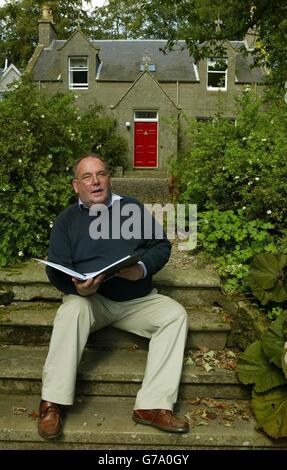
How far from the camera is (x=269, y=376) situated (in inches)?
114

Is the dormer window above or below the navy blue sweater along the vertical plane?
above

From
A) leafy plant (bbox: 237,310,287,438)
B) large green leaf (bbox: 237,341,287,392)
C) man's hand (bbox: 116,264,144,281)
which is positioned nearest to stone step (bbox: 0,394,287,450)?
leafy plant (bbox: 237,310,287,438)

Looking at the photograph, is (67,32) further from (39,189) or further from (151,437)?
(151,437)

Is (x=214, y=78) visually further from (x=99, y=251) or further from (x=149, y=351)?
(x=149, y=351)

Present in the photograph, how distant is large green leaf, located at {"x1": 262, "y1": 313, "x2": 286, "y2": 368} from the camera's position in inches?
112

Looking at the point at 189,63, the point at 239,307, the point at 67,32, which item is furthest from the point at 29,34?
the point at 239,307

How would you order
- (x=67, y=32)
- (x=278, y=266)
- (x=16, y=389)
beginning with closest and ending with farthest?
(x=16, y=389), (x=278, y=266), (x=67, y=32)

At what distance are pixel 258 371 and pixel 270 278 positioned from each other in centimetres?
74

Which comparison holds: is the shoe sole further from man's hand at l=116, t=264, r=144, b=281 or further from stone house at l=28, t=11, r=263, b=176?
stone house at l=28, t=11, r=263, b=176

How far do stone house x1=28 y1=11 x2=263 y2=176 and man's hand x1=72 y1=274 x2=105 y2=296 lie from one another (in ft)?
55.7

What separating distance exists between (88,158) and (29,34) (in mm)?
30411

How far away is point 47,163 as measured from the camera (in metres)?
4.59

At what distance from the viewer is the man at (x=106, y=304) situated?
276 cm

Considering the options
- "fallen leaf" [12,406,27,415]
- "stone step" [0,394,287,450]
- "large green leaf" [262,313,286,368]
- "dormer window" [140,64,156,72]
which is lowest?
"stone step" [0,394,287,450]
